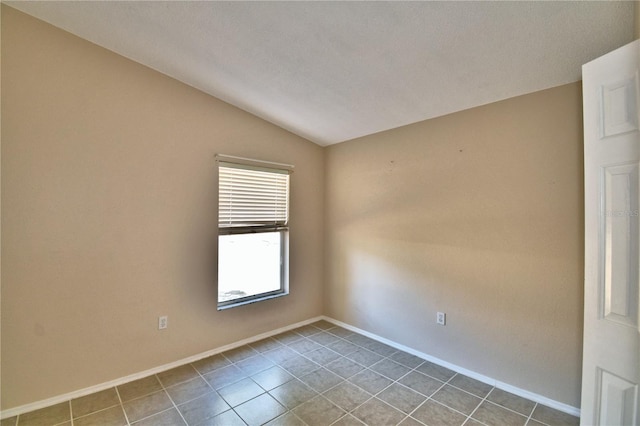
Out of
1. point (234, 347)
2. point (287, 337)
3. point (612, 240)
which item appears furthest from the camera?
point (287, 337)

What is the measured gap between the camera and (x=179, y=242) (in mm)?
2736

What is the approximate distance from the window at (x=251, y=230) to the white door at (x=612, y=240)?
8.85 feet

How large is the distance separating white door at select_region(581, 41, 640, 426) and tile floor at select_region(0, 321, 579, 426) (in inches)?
30.8

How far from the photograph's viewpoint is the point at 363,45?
6.25ft

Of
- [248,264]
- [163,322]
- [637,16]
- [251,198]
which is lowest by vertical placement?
[163,322]

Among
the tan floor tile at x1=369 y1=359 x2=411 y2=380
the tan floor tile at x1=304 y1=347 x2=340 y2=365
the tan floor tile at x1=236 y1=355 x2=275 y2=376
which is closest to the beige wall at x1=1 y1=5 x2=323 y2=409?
the tan floor tile at x1=236 y1=355 x2=275 y2=376

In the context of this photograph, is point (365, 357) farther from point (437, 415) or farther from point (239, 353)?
point (239, 353)

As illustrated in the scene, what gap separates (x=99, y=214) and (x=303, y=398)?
2.15m

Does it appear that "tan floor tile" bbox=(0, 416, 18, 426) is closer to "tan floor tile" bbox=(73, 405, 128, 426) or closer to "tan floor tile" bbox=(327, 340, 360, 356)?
"tan floor tile" bbox=(73, 405, 128, 426)

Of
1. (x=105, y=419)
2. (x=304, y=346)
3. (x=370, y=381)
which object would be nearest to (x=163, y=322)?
(x=105, y=419)

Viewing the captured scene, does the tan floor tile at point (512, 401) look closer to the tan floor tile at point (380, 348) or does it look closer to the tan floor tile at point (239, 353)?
the tan floor tile at point (380, 348)

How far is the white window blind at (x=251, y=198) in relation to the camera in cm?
303

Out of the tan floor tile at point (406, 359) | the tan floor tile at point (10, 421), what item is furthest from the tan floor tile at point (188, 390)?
the tan floor tile at point (406, 359)

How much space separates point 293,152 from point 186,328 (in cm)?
221
